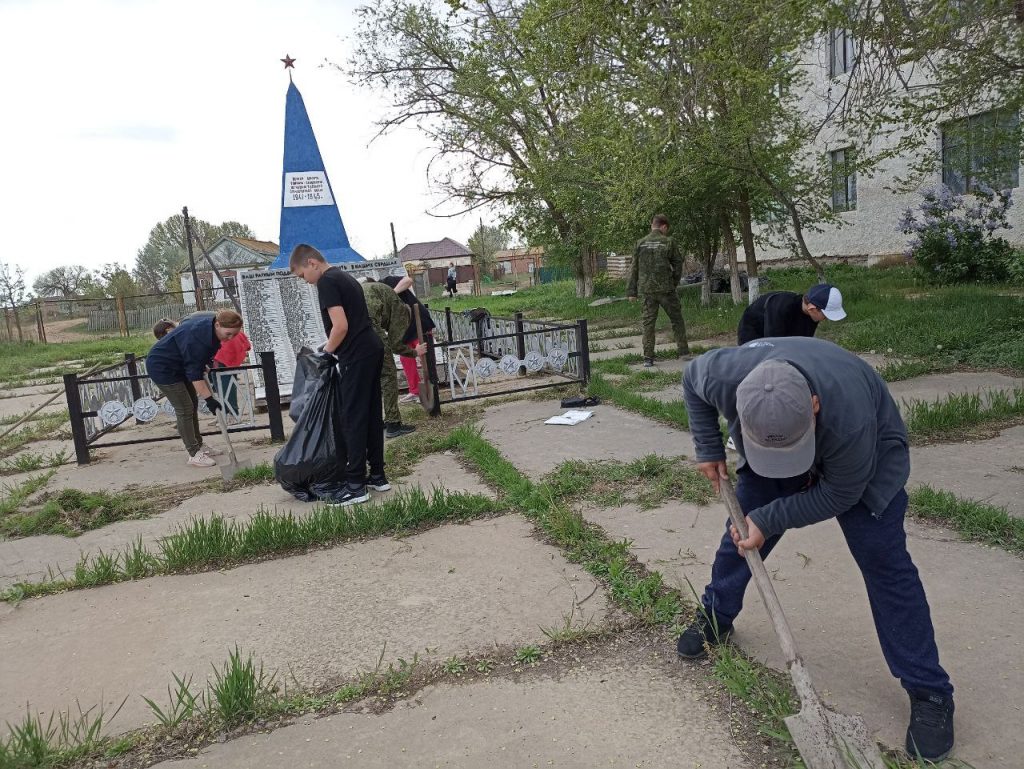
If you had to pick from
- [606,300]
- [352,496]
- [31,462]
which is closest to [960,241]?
[606,300]

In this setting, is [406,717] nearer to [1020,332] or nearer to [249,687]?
[249,687]

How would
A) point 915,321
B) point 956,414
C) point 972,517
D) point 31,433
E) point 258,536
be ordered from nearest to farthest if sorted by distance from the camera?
point 972,517 → point 258,536 → point 956,414 → point 31,433 → point 915,321

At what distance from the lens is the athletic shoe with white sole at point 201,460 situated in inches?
250

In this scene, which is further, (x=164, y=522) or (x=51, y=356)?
(x=51, y=356)

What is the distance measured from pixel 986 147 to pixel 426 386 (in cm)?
953

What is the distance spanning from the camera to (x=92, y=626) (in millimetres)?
3307

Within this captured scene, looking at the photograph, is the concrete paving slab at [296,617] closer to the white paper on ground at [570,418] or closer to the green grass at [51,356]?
the white paper on ground at [570,418]

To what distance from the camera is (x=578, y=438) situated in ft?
19.8

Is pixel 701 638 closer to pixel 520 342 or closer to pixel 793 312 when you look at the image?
pixel 793 312

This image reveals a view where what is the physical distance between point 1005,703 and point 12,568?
188 inches

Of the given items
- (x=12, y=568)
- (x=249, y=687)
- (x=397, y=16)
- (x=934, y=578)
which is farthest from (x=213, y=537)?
(x=397, y=16)

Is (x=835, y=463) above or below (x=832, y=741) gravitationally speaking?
above

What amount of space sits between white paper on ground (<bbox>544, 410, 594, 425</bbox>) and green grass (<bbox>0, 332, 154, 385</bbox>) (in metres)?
10.9

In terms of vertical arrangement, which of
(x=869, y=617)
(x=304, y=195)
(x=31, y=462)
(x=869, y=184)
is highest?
(x=869, y=184)
